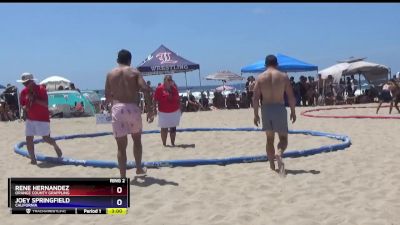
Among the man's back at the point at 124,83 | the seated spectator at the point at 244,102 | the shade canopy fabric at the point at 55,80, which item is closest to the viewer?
the man's back at the point at 124,83

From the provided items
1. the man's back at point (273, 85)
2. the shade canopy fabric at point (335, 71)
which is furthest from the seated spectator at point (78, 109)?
the man's back at point (273, 85)

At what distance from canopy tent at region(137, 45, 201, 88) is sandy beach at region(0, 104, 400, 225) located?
12961 millimetres

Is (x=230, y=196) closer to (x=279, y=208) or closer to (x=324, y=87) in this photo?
(x=279, y=208)

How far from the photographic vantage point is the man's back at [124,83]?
20.7 feet

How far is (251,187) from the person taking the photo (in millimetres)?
6086

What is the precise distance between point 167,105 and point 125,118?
12.2 feet

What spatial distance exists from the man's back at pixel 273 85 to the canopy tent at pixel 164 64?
1635 centimetres

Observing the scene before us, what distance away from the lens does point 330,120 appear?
1535 cm

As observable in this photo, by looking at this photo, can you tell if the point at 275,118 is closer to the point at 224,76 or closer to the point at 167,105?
the point at 167,105

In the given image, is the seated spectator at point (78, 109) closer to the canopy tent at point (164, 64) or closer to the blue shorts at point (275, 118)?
the canopy tent at point (164, 64)

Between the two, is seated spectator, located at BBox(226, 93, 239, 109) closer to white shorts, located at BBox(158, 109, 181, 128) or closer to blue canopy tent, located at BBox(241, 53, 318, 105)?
blue canopy tent, located at BBox(241, 53, 318, 105)

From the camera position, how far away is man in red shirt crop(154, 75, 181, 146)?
9906 mm
